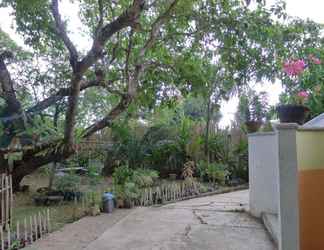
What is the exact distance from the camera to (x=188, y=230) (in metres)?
4.07

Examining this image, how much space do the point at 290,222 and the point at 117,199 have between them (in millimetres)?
3500

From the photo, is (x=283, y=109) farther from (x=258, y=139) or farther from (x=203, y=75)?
(x=203, y=75)

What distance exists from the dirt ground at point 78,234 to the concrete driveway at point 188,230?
11cm

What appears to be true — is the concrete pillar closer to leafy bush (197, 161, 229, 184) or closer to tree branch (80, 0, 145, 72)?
tree branch (80, 0, 145, 72)

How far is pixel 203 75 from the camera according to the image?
21.2 ft

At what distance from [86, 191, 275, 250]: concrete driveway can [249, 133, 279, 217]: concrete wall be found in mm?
271

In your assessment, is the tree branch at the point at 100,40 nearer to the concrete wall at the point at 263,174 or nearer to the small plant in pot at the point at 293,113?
the small plant in pot at the point at 293,113

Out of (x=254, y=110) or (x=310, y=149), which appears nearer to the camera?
(x=310, y=149)

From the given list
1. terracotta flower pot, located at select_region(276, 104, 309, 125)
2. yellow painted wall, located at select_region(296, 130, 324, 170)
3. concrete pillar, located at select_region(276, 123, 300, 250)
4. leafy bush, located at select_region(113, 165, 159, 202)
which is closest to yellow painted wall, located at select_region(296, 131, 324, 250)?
yellow painted wall, located at select_region(296, 130, 324, 170)

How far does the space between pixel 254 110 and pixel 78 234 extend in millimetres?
3755

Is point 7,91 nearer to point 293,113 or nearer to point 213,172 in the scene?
point 293,113

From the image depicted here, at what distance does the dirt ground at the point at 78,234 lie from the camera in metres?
3.45

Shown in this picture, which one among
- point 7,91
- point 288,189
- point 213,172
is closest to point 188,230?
point 288,189

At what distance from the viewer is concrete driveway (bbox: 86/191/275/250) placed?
3.50 meters
